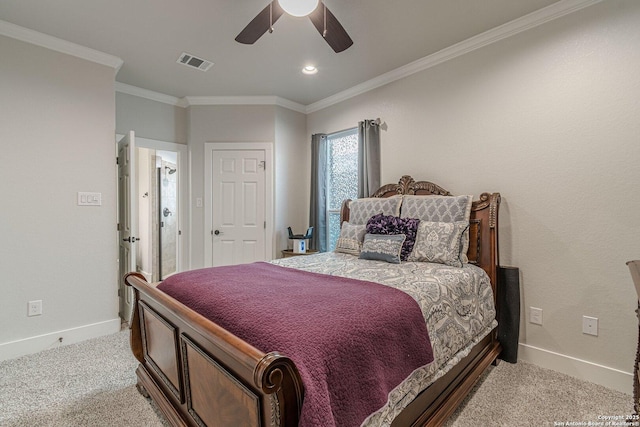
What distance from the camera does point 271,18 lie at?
1824 mm

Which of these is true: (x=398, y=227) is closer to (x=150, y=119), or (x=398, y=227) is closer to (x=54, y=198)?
(x=54, y=198)

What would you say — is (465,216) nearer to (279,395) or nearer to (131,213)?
(279,395)

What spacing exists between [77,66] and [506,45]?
3.84 meters

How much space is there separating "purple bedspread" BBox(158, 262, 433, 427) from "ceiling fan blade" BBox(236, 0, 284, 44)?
62.3 inches

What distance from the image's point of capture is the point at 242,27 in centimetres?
253

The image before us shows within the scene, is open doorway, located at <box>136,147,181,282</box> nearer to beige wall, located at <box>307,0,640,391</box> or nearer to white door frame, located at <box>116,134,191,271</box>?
white door frame, located at <box>116,134,191,271</box>

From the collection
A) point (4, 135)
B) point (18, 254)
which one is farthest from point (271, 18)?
point (18, 254)

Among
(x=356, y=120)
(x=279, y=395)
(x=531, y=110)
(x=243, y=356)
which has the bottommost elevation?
(x=279, y=395)

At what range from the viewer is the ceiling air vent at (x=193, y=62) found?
2.97 meters

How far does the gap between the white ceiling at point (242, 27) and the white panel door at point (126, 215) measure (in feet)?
2.84

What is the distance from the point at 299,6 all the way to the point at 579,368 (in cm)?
308

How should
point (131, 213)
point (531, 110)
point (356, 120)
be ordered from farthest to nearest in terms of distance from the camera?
point (356, 120)
point (131, 213)
point (531, 110)

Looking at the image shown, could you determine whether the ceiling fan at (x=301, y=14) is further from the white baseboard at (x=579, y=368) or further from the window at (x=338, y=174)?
the white baseboard at (x=579, y=368)

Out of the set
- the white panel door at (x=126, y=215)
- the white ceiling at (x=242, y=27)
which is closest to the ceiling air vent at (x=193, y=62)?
the white ceiling at (x=242, y=27)
